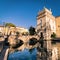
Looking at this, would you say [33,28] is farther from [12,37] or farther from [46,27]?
[12,37]

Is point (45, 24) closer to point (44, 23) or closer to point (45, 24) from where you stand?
point (45, 24)

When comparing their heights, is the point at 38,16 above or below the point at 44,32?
above

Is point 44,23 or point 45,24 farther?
point 44,23

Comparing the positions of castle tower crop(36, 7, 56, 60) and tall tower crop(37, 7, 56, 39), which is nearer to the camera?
castle tower crop(36, 7, 56, 60)

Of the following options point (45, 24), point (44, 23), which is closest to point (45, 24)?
point (45, 24)

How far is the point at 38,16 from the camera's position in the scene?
55375 mm

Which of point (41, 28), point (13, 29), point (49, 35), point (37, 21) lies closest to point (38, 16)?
point (37, 21)

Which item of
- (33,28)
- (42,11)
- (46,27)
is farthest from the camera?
→ (33,28)

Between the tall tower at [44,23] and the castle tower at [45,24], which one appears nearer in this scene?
the castle tower at [45,24]

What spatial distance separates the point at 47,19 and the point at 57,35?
29.8 ft

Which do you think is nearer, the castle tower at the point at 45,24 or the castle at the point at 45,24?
the castle tower at the point at 45,24

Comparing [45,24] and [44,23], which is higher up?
[44,23]

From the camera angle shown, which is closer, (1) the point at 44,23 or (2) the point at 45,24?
(2) the point at 45,24

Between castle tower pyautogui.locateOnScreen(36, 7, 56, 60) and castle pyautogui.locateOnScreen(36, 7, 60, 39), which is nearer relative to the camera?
castle tower pyautogui.locateOnScreen(36, 7, 56, 60)
